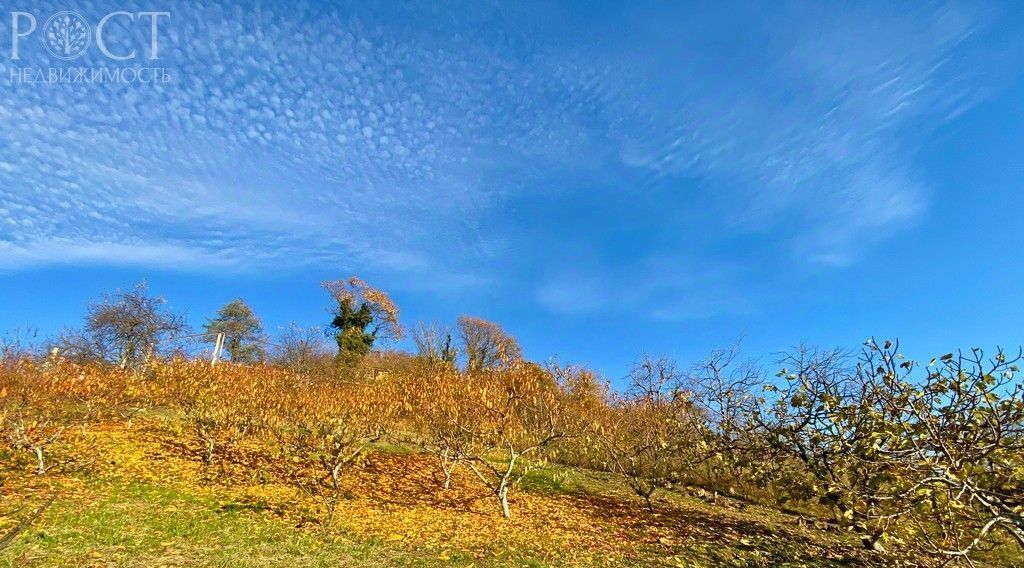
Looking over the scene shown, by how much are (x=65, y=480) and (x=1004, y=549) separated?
59.0ft

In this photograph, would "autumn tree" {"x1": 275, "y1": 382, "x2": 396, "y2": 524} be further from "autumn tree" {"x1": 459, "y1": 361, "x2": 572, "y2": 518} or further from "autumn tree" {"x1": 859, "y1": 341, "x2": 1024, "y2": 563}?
"autumn tree" {"x1": 859, "y1": 341, "x2": 1024, "y2": 563}

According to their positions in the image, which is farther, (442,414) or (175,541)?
(442,414)

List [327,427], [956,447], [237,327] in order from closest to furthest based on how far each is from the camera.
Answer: [956,447] → [327,427] → [237,327]

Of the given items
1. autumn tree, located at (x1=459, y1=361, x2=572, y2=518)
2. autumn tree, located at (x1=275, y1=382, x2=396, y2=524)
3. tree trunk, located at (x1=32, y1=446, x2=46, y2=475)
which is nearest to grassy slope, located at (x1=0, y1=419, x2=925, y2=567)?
tree trunk, located at (x1=32, y1=446, x2=46, y2=475)

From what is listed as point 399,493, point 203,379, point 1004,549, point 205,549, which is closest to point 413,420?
point 399,493

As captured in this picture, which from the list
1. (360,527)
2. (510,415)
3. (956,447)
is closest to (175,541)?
(360,527)

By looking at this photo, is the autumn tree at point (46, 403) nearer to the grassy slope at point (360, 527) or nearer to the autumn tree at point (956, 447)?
the grassy slope at point (360, 527)

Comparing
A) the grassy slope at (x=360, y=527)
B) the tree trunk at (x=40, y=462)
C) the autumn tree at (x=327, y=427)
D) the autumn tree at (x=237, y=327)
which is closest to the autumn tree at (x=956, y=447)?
the grassy slope at (x=360, y=527)

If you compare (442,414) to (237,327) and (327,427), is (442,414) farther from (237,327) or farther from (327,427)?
(237,327)

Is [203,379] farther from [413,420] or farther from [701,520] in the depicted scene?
[701,520]

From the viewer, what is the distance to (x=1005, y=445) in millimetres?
4781

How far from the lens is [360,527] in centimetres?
739

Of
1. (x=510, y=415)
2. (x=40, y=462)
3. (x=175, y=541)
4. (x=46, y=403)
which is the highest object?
(x=46, y=403)

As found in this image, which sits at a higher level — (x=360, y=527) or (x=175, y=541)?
(x=175, y=541)
